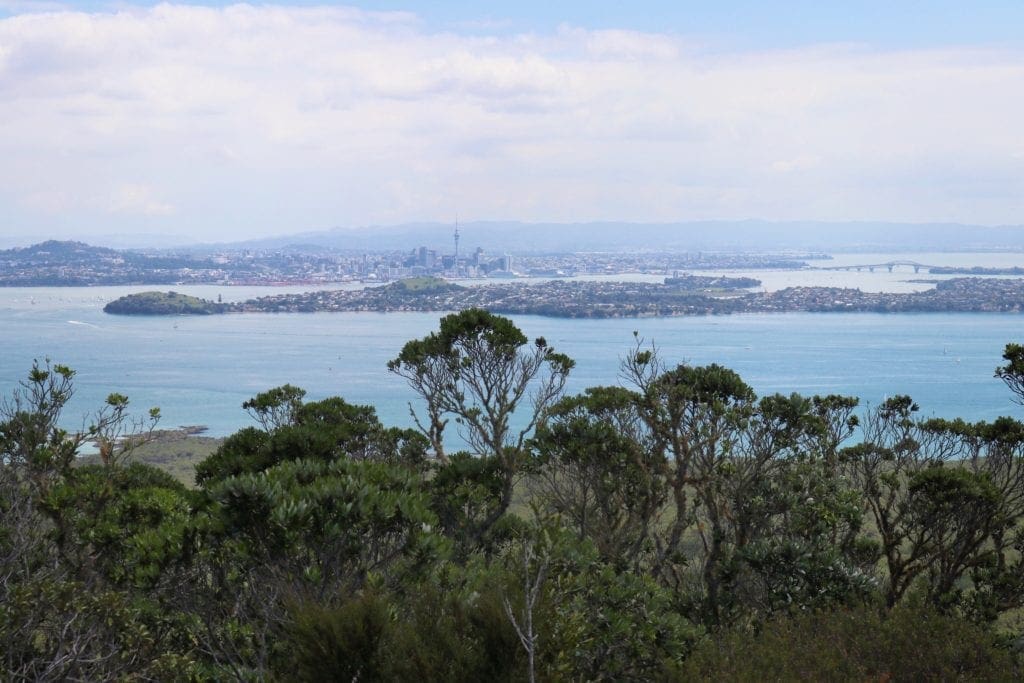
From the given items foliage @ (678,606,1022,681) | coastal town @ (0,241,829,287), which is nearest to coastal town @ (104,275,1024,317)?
coastal town @ (0,241,829,287)

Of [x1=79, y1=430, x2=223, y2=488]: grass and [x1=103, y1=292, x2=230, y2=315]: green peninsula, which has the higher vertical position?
[x1=103, y1=292, x2=230, y2=315]: green peninsula

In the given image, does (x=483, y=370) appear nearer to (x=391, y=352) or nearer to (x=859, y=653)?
(x=859, y=653)

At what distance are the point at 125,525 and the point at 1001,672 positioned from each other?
20.3ft

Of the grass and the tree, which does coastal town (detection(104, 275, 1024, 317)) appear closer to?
the grass

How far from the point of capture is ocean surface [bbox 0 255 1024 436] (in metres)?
50.9

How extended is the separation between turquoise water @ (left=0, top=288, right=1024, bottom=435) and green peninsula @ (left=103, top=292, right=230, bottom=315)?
2299mm

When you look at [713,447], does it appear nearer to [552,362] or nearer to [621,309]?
[552,362]

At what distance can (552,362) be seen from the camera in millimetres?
9898

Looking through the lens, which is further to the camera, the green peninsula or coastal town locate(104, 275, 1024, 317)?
→ the green peninsula

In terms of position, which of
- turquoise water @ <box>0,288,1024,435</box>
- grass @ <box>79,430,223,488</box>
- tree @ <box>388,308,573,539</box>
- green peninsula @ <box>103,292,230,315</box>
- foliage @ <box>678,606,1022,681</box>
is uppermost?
tree @ <box>388,308,573,539</box>

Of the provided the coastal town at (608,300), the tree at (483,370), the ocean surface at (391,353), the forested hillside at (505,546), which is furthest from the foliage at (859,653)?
the coastal town at (608,300)

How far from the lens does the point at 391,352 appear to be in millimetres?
68500

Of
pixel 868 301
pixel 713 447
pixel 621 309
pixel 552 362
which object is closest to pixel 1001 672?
pixel 713 447

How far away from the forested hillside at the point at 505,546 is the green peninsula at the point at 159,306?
86.5 m
